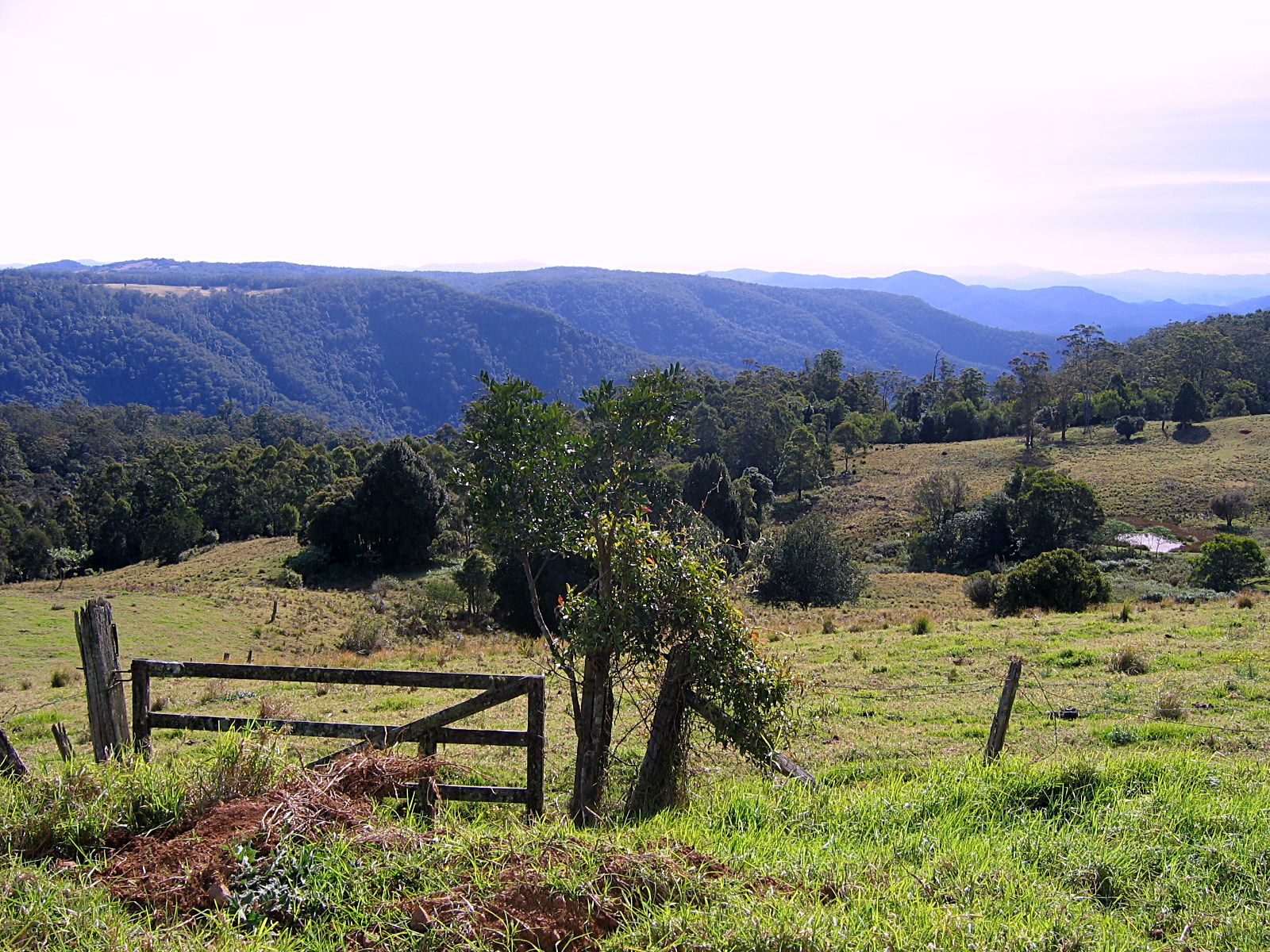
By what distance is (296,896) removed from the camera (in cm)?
385

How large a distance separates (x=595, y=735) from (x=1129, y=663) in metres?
10.6

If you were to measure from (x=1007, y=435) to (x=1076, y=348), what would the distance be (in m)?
13.6

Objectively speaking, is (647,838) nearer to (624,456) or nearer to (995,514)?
(624,456)

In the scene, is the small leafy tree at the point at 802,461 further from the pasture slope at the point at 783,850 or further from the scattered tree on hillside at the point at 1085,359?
the pasture slope at the point at 783,850

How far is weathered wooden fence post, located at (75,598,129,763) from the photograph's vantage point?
5973 millimetres

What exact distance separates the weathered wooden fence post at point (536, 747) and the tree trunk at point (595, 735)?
33 centimetres

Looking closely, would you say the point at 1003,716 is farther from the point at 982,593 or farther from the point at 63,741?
the point at 982,593

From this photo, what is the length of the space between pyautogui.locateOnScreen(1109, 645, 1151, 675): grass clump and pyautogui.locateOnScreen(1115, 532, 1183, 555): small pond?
4177cm

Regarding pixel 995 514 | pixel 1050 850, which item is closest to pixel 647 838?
pixel 1050 850

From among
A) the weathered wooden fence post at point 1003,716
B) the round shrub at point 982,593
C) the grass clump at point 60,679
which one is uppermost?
the weathered wooden fence post at point 1003,716

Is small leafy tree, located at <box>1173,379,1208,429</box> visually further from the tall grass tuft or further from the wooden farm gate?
the tall grass tuft

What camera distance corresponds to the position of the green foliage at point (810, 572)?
3700cm

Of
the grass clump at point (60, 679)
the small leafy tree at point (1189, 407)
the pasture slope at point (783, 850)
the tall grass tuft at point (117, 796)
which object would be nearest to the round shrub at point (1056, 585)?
the pasture slope at point (783, 850)

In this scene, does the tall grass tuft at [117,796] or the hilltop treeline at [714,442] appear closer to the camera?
the tall grass tuft at [117,796]
